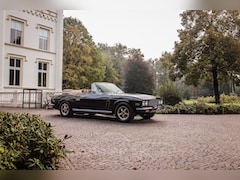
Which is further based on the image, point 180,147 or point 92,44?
point 92,44

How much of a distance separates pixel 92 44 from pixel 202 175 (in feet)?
7.28

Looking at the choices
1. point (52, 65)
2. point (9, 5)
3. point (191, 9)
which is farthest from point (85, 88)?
point (191, 9)

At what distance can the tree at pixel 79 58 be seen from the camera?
393 centimetres

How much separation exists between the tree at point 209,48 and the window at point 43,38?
184 cm

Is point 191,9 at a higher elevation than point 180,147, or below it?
higher

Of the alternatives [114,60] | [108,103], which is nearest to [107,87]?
[108,103]

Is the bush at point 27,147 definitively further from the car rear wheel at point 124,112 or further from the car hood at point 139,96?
the car hood at point 139,96

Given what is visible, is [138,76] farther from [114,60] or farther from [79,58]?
[79,58]

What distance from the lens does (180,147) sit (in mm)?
3635

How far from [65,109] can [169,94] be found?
1.47 meters

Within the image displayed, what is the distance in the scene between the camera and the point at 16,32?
12.9ft

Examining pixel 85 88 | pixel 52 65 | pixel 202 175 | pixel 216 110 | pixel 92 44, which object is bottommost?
pixel 202 175

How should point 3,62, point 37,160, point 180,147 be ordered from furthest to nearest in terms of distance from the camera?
point 3,62 < point 180,147 < point 37,160

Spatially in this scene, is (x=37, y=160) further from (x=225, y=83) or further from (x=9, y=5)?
(x=225, y=83)
